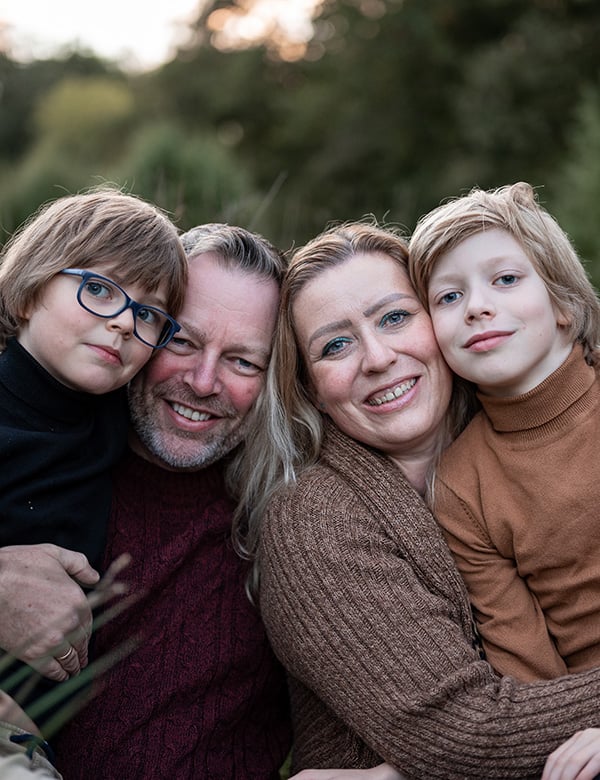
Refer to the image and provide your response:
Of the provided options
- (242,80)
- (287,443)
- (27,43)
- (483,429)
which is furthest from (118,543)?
(27,43)

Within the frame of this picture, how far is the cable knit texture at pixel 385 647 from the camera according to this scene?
2.27m

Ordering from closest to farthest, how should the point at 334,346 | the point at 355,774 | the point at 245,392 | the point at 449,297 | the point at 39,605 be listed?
1. the point at 39,605
2. the point at 355,774
3. the point at 449,297
4. the point at 334,346
5. the point at 245,392

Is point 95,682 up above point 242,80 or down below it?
below

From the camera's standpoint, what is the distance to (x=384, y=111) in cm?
2406

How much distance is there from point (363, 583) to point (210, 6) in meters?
31.6

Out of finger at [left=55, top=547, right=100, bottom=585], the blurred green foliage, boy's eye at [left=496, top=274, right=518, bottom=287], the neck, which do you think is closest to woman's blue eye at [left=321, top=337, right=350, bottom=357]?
the neck

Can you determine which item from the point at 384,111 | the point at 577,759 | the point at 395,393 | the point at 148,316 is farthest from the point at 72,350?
the point at 384,111

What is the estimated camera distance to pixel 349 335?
9.12 feet

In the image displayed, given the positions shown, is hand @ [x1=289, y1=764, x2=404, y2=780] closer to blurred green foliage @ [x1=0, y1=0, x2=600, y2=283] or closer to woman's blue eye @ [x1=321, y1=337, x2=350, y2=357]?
woman's blue eye @ [x1=321, y1=337, x2=350, y2=357]

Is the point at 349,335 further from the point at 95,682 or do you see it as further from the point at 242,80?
the point at 242,80

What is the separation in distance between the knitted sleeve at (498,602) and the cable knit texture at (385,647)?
0.15ft

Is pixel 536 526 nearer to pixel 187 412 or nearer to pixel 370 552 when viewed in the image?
pixel 370 552

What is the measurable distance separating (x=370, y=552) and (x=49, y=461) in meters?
0.94

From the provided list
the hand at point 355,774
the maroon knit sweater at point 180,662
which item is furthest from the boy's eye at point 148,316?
the hand at point 355,774
